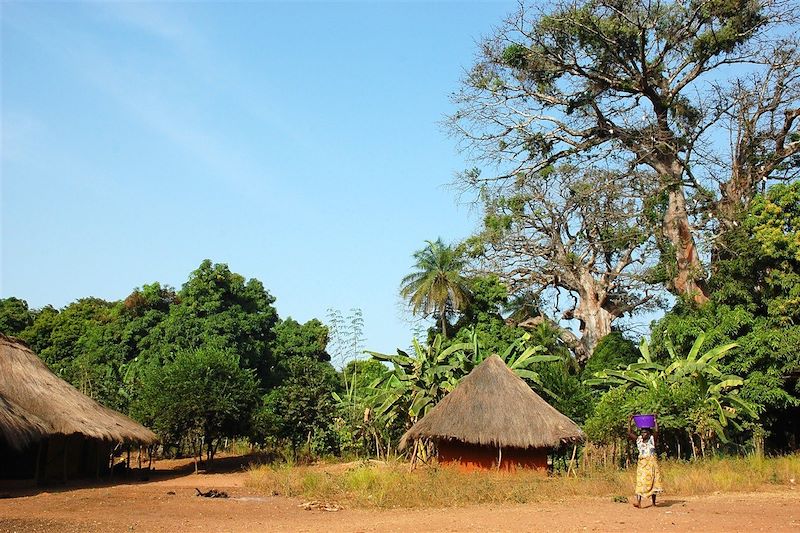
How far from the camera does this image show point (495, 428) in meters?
18.7

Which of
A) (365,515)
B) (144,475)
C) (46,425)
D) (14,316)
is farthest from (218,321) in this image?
(365,515)

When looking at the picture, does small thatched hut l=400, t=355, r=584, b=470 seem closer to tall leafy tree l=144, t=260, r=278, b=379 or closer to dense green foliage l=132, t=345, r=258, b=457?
dense green foliage l=132, t=345, r=258, b=457

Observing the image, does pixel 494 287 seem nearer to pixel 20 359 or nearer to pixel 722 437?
pixel 722 437

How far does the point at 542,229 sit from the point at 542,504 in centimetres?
1398

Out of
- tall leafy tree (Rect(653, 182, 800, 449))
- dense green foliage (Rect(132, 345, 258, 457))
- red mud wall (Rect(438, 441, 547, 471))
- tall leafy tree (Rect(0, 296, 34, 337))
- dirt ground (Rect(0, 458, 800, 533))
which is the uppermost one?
tall leafy tree (Rect(0, 296, 34, 337))

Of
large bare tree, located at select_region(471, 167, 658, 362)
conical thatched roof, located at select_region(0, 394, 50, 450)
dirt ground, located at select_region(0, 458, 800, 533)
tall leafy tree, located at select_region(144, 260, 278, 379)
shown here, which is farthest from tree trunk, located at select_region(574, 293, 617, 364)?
conical thatched roof, located at select_region(0, 394, 50, 450)

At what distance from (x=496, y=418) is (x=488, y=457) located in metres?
0.97

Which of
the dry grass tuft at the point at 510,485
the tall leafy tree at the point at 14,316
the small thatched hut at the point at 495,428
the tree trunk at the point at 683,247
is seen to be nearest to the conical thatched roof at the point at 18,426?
the dry grass tuft at the point at 510,485

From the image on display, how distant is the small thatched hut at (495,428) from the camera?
60.7 ft

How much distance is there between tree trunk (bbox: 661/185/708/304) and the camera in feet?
76.0

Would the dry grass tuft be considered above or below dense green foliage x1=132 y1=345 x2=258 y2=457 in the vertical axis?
below

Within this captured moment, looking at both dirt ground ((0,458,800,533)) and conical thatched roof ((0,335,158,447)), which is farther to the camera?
conical thatched roof ((0,335,158,447))

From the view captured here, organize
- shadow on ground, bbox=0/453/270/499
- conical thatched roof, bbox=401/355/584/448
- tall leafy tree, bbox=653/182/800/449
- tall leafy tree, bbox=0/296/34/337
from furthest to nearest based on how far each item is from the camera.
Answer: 1. tall leafy tree, bbox=0/296/34/337
2. tall leafy tree, bbox=653/182/800/449
3. conical thatched roof, bbox=401/355/584/448
4. shadow on ground, bbox=0/453/270/499

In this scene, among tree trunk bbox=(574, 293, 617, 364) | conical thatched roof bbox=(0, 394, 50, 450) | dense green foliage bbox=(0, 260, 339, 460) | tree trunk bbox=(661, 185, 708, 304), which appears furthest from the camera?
tree trunk bbox=(574, 293, 617, 364)
